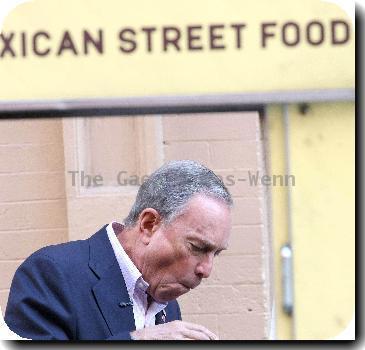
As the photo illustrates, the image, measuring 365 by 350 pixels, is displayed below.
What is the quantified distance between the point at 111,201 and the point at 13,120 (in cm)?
35

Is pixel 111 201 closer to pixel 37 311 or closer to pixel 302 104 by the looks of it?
pixel 37 311

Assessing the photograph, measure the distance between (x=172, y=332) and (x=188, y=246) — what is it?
23cm

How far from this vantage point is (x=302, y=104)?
9.63ft

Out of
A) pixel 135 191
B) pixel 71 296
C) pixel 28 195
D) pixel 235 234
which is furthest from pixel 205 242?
pixel 28 195

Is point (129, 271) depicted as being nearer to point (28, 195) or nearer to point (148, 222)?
point (148, 222)

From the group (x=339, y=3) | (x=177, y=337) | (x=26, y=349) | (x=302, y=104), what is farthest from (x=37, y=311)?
(x=339, y=3)

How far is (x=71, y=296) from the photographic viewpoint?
2857mm

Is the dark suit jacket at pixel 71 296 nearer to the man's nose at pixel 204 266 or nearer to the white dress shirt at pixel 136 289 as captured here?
the white dress shirt at pixel 136 289

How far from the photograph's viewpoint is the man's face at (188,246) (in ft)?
9.38

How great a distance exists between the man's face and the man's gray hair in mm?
21

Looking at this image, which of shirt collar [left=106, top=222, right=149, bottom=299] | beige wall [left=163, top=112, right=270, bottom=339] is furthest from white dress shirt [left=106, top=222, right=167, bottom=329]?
beige wall [left=163, top=112, right=270, bottom=339]

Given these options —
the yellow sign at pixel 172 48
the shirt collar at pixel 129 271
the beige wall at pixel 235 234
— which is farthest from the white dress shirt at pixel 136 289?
the yellow sign at pixel 172 48

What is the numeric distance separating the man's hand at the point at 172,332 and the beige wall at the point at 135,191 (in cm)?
9

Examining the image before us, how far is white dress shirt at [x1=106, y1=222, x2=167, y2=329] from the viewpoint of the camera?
294 centimetres
